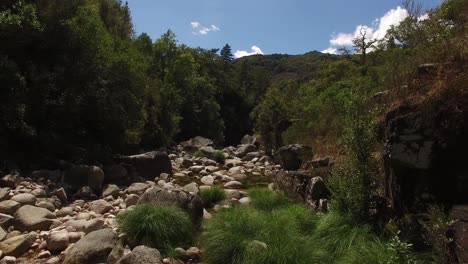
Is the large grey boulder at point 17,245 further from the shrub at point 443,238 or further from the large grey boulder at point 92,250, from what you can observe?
the shrub at point 443,238

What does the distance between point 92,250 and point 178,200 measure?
2.20m

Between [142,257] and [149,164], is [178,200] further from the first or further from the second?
[149,164]

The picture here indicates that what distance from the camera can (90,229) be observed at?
8.23m

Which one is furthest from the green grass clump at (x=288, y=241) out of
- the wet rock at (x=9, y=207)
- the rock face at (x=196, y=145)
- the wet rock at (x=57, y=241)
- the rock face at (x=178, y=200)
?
the rock face at (x=196, y=145)

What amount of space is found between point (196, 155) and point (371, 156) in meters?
17.0

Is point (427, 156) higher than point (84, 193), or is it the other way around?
point (427, 156)

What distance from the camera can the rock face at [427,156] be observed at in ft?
18.1

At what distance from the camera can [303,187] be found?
34.6ft

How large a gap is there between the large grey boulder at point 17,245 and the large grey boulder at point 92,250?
3.27 ft

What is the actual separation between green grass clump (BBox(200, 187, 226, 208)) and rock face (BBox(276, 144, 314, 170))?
5.89 meters

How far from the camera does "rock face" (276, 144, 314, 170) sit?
16828 mm

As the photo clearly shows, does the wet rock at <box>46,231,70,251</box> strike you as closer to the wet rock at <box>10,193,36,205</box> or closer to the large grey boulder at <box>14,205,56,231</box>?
the large grey boulder at <box>14,205,56,231</box>

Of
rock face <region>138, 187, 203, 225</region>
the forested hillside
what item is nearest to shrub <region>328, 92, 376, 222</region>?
the forested hillside

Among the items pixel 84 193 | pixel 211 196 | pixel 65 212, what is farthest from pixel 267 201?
pixel 84 193
